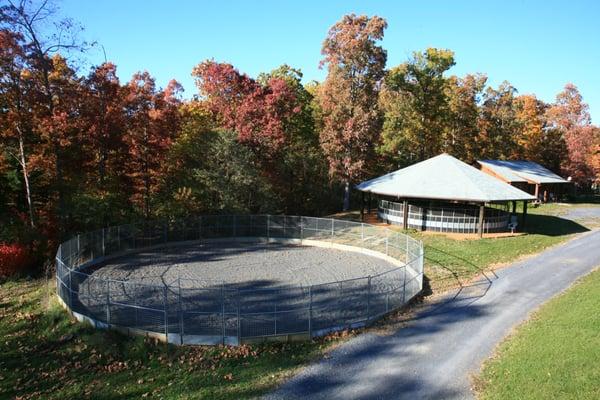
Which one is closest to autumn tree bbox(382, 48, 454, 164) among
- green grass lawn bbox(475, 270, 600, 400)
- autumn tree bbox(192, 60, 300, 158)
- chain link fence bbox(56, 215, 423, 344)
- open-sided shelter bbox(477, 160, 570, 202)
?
open-sided shelter bbox(477, 160, 570, 202)

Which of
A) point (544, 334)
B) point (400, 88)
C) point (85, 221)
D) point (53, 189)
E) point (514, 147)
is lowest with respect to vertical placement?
point (544, 334)

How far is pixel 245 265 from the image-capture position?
23.7 metres

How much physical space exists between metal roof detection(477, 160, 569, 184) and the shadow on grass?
8.83 metres

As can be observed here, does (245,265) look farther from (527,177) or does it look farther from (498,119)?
(498,119)

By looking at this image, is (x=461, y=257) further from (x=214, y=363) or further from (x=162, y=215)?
(x=162, y=215)

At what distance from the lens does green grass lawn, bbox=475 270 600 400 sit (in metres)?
10.1

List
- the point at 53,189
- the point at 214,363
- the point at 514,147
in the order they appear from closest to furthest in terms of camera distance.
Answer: the point at 214,363, the point at 53,189, the point at 514,147

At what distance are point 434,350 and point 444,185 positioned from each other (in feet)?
65.3

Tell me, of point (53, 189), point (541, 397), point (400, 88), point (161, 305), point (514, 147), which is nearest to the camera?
point (541, 397)

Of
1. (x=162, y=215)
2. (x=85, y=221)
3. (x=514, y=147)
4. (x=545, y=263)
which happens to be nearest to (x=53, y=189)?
(x=85, y=221)

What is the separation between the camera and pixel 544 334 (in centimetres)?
1339

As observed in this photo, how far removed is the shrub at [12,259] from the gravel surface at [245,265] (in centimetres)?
433

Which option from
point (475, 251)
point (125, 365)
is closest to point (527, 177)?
point (475, 251)

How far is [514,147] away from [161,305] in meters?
54.3
